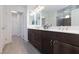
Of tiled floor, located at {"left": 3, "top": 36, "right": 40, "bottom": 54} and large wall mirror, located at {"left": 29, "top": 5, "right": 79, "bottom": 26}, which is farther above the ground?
large wall mirror, located at {"left": 29, "top": 5, "right": 79, "bottom": 26}

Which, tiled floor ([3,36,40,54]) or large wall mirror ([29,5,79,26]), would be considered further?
tiled floor ([3,36,40,54])

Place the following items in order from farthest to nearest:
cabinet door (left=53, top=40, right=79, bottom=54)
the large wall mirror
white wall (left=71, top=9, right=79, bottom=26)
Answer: the large wall mirror < white wall (left=71, top=9, right=79, bottom=26) < cabinet door (left=53, top=40, right=79, bottom=54)

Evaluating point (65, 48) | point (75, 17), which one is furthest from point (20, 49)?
point (65, 48)

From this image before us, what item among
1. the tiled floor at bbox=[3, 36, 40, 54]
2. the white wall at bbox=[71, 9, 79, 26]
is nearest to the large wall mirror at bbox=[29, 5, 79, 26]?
the white wall at bbox=[71, 9, 79, 26]

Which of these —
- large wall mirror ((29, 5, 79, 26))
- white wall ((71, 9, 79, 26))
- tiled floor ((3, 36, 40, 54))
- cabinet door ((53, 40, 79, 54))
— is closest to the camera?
cabinet door ((53, 40, 79, 54))

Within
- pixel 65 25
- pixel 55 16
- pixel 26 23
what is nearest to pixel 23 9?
pixel 26 23

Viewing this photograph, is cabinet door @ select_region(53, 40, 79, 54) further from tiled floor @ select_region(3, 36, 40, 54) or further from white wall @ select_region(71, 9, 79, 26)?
tiled floor @ select_region(3, 36, 40, 54)

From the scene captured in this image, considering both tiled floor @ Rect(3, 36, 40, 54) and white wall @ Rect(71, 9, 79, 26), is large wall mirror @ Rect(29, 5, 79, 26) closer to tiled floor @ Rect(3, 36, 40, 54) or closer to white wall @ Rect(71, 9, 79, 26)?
white wall @ Rect(71, 9, 79, 26)

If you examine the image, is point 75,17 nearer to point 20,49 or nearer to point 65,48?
point 65,48

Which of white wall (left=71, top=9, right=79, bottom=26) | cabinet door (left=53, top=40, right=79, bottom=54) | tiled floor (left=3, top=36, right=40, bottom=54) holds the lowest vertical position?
tiled floor (left=3, top=36, right=40, bottom=54)

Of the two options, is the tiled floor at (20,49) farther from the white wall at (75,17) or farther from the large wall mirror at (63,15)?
the white wall at (75,17)

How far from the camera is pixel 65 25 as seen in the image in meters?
3.75

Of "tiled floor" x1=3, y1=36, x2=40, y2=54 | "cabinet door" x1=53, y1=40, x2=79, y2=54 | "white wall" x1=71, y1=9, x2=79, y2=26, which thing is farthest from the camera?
"tiled floor" x1=3, y1=36, x2=40, y2=54

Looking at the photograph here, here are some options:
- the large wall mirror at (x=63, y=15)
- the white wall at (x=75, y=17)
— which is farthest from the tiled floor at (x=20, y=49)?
the white wall at (x=75, y=17)
